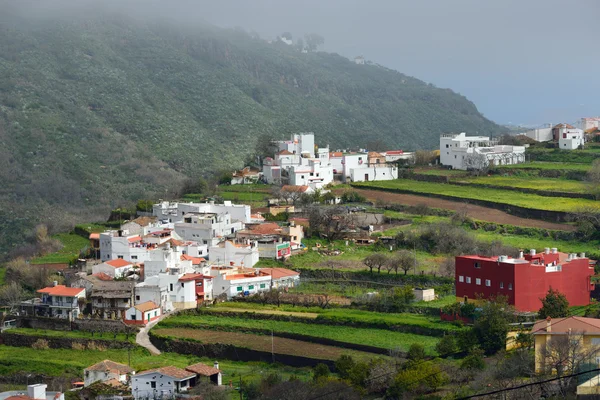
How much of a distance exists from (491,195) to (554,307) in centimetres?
2076

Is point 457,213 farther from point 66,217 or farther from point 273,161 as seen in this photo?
point 66,217

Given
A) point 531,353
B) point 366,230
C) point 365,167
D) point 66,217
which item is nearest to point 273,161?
point 365,167

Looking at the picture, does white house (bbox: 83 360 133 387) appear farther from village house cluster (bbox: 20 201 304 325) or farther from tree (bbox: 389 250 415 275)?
tree (bbox: 389 250 415 275)

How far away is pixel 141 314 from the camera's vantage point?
3897 cm

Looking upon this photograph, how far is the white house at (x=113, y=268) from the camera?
4278 centimetres

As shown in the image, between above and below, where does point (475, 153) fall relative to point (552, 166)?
above

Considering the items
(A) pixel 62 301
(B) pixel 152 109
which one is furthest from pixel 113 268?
(B) pixel 152 109

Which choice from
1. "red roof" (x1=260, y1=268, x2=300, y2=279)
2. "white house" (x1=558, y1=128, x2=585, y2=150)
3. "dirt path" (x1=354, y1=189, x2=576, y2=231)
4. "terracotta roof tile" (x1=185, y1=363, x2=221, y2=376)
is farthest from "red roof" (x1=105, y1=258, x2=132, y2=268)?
"white house" (x1=558, y1=128, x2=585, y2=150)

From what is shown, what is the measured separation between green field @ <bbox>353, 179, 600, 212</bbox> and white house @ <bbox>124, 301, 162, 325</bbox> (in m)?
16.8

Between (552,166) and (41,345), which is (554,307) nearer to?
(41,345)

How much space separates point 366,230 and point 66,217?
18.7 meters

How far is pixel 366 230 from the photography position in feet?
160

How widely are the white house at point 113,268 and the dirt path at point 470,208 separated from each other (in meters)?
14.0

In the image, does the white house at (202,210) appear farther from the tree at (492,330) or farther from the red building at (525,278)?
the tree at (492,330)
